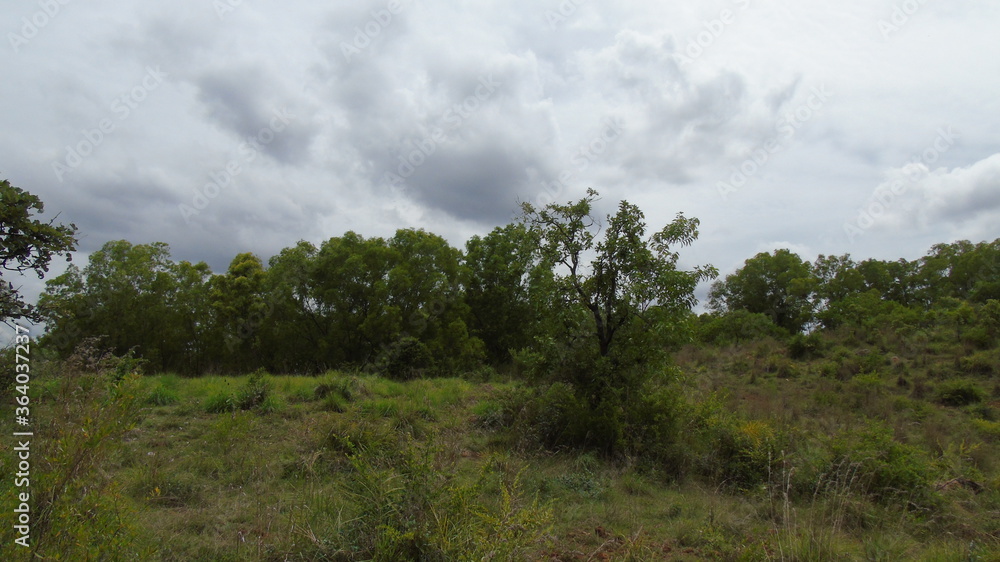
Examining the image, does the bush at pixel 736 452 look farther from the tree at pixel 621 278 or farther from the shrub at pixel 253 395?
the shrub at pixel 253 395

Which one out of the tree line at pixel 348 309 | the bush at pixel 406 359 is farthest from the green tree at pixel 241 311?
the bush at pixel 406 359

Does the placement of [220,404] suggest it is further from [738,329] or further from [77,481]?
[738,329]

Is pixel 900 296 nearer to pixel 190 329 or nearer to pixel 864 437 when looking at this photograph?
pixel 864 437

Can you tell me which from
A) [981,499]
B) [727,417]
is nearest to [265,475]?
[727,417]

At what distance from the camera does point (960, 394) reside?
14.3m

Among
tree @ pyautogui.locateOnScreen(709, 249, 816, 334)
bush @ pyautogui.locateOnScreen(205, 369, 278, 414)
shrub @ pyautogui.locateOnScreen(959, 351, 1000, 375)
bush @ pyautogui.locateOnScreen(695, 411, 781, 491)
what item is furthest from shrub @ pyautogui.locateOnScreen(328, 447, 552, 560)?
tree @ pyautogui.locateOnScreen(709, 249, 816, 334)

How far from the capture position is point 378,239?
2456 centimetres

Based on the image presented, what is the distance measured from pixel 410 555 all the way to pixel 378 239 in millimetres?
21768

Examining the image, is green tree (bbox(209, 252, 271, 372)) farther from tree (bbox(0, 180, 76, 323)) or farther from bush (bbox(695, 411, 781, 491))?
bush (bbox(695, 411, 781, 491))

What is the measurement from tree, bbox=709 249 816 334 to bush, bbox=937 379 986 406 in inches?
805

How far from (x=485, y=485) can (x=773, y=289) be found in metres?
38.5

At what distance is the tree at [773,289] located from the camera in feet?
115

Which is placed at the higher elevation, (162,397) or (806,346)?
(806,346)

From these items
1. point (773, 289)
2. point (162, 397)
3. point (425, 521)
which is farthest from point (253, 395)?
point (773, 289)
